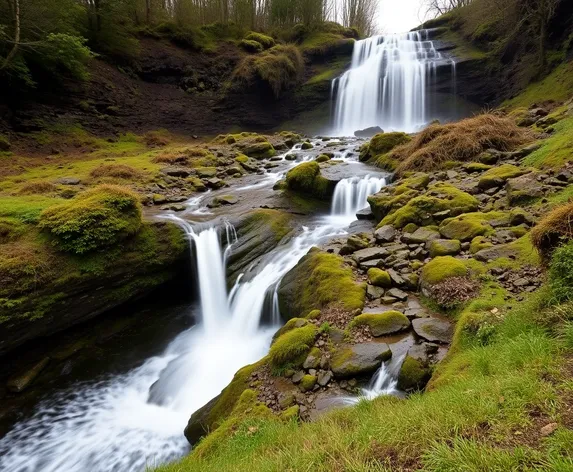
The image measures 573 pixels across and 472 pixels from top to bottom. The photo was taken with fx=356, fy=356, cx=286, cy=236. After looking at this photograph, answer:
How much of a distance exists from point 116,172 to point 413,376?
13519 millimetres

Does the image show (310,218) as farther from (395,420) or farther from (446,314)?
(395,420)

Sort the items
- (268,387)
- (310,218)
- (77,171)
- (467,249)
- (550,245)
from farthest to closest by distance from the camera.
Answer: (77,171) → (310,218) → (467,249) → (268,387) → (550,245)

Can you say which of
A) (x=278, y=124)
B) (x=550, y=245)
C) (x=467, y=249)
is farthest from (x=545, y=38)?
(x=550, y=245)

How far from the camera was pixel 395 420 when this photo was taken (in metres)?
2.86

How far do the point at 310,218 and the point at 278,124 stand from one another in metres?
21.8

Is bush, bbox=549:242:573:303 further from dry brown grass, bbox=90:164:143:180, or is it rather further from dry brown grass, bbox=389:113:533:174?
dry brown grass, bbox=90:164:143:180

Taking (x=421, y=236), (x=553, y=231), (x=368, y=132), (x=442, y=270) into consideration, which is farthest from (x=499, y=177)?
(x=368, y=132)

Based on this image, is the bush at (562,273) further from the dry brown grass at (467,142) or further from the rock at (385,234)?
the dry brown grass at (467,142)

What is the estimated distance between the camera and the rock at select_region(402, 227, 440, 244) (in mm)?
7035

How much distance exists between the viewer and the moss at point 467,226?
6570 mm

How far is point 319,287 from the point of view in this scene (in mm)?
6586

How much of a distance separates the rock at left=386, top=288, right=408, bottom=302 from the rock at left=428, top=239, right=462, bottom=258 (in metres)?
1.13

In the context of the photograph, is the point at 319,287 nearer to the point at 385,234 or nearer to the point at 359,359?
the point at 359,359

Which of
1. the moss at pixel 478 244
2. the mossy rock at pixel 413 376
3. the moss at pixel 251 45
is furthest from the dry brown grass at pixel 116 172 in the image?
the moss at pixel 251 45
